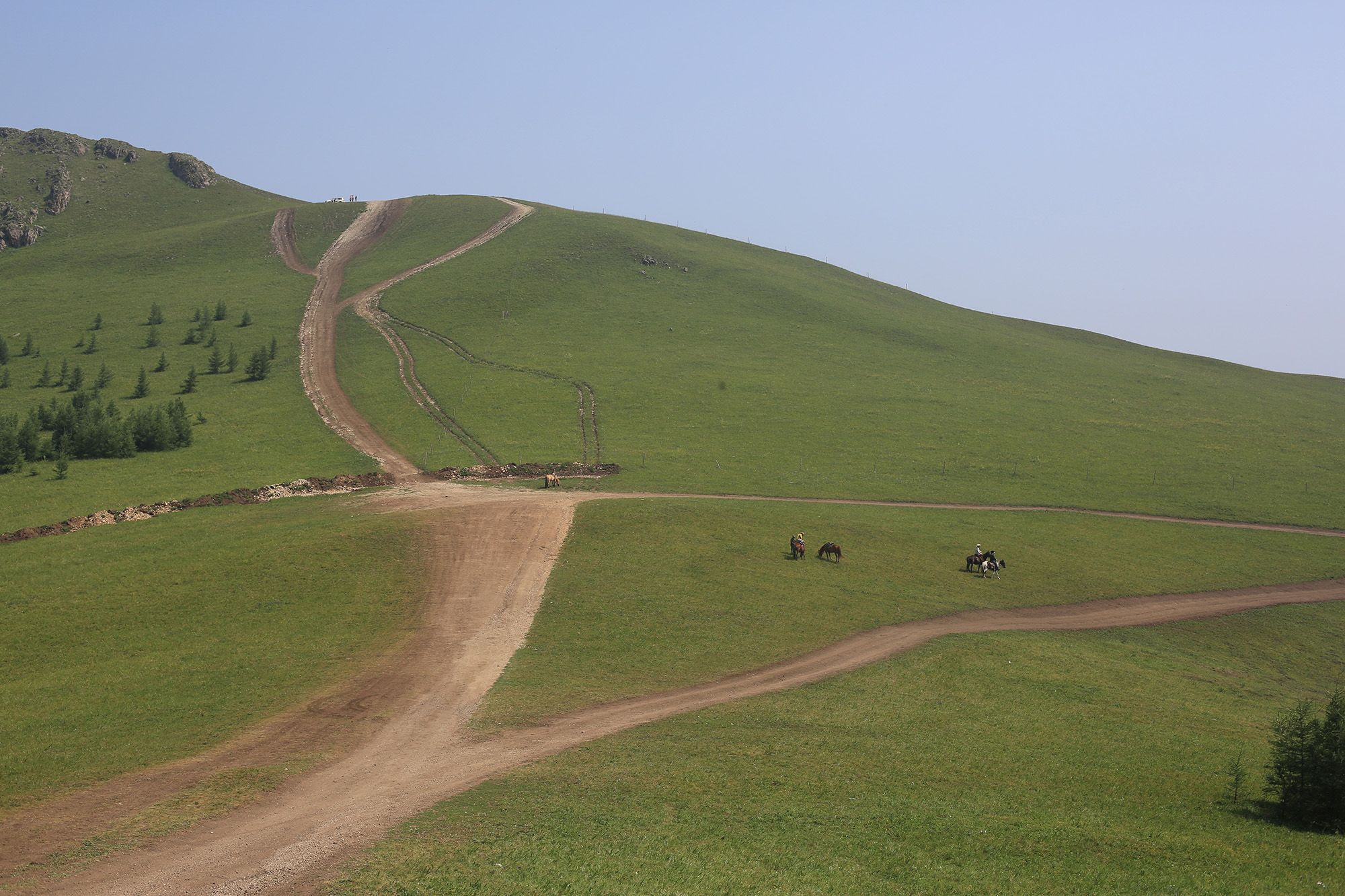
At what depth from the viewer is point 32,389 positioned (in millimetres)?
77000

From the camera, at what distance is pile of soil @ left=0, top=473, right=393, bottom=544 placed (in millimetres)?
46938

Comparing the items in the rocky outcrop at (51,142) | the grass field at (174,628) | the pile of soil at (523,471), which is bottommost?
the grass field at (174,628)

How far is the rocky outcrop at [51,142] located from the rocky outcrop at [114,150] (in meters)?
2.27

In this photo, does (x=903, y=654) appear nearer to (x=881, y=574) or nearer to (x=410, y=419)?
(x=881, y=574)

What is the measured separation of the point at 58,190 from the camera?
13488 cm

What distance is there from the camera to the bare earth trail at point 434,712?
18812 millimetres

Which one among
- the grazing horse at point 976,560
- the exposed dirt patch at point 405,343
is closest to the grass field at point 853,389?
the exposed dirt patch at point 405,343

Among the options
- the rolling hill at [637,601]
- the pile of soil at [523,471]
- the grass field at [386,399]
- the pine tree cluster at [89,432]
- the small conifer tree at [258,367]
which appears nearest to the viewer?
the rolling hill at [637,601]

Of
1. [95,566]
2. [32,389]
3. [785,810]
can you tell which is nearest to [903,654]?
[785,810]

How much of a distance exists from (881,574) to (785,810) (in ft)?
85.8

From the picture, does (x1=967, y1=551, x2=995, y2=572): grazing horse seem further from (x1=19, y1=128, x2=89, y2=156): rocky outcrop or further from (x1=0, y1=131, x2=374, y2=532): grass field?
(x1=19, y1=128, x2=89, y2=156): rocky outcrop

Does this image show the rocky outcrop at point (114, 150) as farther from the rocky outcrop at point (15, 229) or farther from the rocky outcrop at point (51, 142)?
the rocky outcrop at point (15, 229)

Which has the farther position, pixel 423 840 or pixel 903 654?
pixel 903 654

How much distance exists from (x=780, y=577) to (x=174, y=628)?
26314mm
